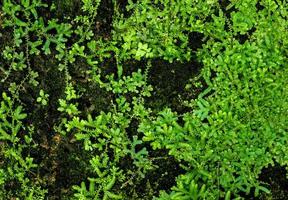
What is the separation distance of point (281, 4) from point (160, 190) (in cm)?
116

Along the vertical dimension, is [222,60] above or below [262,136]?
above

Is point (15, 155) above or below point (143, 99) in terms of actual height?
below

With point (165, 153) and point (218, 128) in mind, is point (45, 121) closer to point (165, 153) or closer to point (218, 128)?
point (165, 153)

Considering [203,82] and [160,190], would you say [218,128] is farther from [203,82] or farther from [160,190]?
[160,190]

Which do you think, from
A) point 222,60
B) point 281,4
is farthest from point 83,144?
point 281,4

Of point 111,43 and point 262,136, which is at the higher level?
point 111,43

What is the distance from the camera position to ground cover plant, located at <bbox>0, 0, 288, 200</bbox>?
2424 millimetres

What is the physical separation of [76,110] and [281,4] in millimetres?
1204

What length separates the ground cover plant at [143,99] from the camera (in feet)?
7.95

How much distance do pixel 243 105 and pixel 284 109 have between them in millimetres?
210

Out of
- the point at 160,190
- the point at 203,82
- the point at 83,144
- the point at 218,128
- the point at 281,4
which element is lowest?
the point at 160,190

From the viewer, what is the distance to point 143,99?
8.20ft

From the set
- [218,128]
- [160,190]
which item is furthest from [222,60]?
[160,190]

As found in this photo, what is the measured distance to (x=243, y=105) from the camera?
243 centimetres
